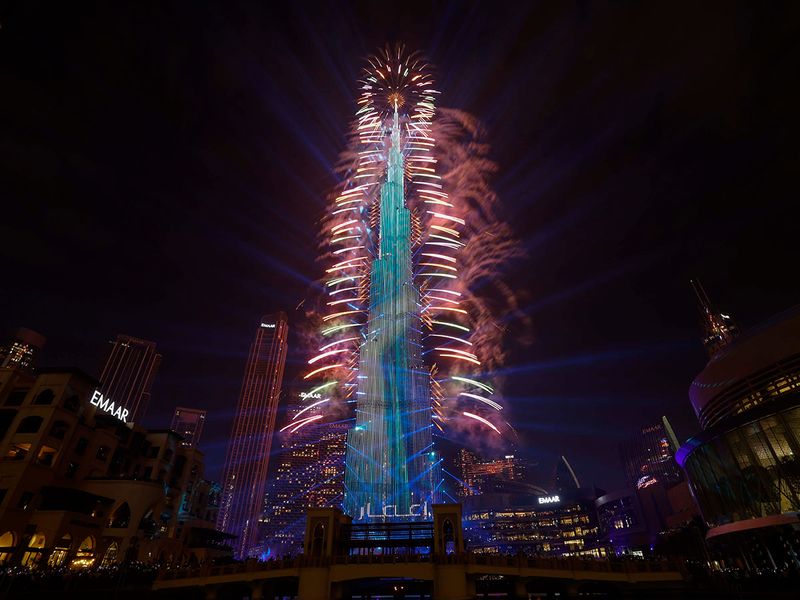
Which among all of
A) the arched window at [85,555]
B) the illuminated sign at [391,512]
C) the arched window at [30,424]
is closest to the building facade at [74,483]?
the arched window at [30,424]

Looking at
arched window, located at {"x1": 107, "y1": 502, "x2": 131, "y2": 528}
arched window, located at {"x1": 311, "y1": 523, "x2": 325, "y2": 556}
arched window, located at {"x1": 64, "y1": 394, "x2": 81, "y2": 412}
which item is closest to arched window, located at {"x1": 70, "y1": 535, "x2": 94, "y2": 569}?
arched window, located at {"x1": 107, "y1": 502, "x2": 131, "y2": 528}

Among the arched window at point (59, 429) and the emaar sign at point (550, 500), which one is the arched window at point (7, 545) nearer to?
the arched window at point (59, 429)

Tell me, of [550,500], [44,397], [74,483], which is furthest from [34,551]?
[550,500]

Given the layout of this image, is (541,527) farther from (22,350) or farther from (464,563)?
(22,350)

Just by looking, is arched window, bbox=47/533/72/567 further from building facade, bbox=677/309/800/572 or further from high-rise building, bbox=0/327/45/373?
building facade, bbox=677/309/800/572

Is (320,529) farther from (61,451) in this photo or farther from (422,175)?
(422,175)

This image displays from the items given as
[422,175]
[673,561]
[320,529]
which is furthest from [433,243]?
[673,561]
